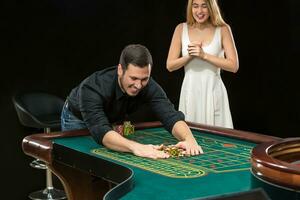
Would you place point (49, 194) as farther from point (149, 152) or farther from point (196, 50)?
point (149, 152)

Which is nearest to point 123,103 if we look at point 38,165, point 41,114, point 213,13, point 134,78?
point 134,78

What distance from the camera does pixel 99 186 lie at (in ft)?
10.7

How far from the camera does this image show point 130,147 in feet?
8.79

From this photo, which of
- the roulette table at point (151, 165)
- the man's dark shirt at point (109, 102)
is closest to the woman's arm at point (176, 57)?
the roulette table at point (151, 165)

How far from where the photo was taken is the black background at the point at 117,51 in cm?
483

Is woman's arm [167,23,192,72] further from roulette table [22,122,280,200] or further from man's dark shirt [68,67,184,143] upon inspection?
man's dark shirt [68,67,184,143]

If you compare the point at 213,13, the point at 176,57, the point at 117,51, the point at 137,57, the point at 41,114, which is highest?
the point at 213,13

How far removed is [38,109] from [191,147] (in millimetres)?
2137

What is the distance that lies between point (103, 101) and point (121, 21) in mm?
2411

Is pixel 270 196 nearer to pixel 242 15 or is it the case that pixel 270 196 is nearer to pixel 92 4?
pixel 92 4

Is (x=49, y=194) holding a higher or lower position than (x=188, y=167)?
lower

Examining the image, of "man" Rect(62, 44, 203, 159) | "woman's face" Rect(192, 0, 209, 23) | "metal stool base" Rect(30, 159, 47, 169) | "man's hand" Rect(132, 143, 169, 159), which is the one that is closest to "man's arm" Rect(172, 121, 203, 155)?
"man" Rect(62, 44, 203, 159)

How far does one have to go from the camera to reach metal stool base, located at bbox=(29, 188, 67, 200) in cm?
455

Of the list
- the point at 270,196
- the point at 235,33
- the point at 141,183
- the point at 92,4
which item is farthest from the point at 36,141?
the point at 235,33
